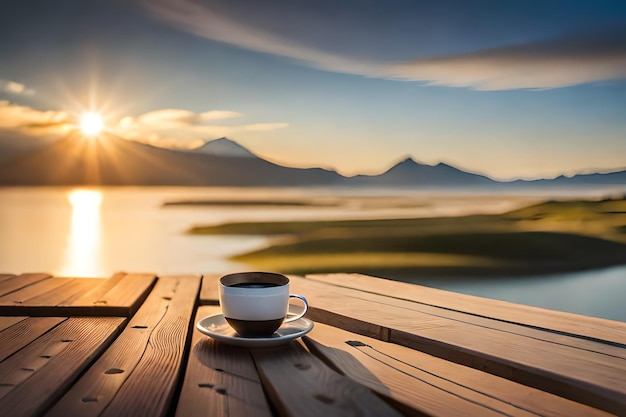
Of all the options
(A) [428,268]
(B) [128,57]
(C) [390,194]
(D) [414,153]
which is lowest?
(A) [428,268]

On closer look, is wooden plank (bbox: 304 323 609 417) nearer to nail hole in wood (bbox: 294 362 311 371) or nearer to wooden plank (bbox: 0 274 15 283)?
nail hole in wood (bbox: 294 362 311 371)

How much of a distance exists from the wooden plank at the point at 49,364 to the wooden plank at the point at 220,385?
0.19 metres

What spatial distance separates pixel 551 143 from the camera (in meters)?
5.03

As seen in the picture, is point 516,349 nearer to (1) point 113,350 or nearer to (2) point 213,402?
(2) point 213,402

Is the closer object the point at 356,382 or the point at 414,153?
the point at 356,382

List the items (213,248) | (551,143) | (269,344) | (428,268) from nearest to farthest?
(269,344) → (213,248) → (551,143) → (428,268)

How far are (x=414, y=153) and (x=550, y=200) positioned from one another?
1335 millimetres

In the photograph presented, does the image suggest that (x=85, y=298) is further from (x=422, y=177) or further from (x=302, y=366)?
(x=422, y=177)

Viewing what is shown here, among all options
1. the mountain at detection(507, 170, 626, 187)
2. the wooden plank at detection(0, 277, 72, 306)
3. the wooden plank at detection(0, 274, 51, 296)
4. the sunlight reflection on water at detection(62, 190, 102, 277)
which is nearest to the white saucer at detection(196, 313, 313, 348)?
the wooden plank at detection(0, 277, 72, 306)

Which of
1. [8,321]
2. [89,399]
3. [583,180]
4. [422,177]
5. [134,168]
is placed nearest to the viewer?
[89,399]

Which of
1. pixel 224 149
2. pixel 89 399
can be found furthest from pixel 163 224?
pixel 89 399

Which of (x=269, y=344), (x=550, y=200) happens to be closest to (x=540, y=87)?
(x=550, y=200)

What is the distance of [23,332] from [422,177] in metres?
3.97

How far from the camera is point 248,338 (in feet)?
3.59
